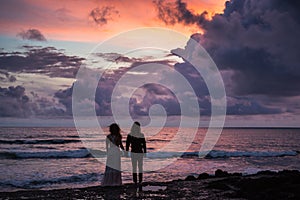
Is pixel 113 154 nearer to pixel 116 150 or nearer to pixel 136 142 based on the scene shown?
pixel 116 150

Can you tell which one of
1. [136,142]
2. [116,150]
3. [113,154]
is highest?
[136,142]

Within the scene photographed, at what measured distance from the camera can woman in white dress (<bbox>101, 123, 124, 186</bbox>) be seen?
13305 millimetres

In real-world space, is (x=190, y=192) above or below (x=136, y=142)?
below

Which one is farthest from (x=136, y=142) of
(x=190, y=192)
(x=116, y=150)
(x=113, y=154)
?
(x=190, y=192)

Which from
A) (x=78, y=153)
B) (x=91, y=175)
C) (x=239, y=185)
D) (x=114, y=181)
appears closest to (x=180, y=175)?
(x=91, y=175)

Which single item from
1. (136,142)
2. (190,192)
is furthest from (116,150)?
(190,192)

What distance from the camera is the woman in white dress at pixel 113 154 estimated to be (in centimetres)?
1330

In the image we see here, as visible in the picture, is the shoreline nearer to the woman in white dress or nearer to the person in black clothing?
the woman in white dress

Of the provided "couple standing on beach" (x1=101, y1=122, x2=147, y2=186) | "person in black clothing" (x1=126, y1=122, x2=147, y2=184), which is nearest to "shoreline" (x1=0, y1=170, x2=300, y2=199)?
"couple standing on beach" (x1=101, y1=122, x2=147, y2=186)

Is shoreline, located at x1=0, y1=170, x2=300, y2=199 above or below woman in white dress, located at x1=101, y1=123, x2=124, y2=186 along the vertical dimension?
below

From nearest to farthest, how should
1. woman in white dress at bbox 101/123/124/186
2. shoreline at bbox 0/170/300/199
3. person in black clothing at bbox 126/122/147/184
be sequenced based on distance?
shoreline at bbox 0/170/300/199, woman in white dress at bbox 101/123/124/186, person in black clothing at bbox 126/122/147/184

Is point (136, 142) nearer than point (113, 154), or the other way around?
point (113, 154)

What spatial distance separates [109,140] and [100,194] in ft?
6.77

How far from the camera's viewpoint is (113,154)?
13.5 metres
